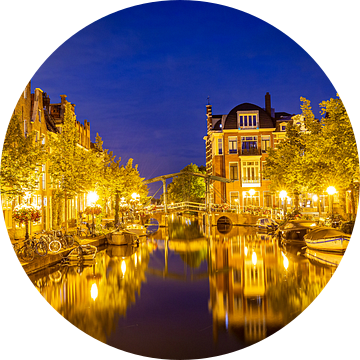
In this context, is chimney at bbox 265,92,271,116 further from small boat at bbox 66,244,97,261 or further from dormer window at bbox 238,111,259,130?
small boat at bbox 66,244,97,261

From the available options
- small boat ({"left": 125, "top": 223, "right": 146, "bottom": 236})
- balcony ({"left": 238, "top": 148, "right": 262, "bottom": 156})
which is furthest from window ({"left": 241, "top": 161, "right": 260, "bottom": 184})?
small boat ({"left": 125, "top": 223, "right": 146, "bottom": 236})

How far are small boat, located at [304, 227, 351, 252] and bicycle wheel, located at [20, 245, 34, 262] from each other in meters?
19.9

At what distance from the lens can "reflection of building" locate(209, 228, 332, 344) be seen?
13740 mm

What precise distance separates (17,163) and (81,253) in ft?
25.2

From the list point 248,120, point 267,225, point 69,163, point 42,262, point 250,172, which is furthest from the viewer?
point 248,120

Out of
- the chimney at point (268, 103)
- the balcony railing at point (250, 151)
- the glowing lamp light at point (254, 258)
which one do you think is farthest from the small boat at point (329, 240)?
the chimney at point (268, 103)

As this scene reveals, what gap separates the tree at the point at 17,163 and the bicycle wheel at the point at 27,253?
302 centimetres

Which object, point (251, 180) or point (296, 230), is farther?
point (251, 180)

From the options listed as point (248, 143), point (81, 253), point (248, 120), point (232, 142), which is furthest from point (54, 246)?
point (248, 120)

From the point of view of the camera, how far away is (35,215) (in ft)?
75.2

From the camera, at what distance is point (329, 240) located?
88.0ft

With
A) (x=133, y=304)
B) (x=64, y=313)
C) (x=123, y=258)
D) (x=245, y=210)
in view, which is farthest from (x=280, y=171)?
(x=64, y=313)

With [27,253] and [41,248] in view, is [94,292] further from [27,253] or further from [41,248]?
[41,248]

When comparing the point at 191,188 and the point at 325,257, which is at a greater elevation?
the point at 191,188
